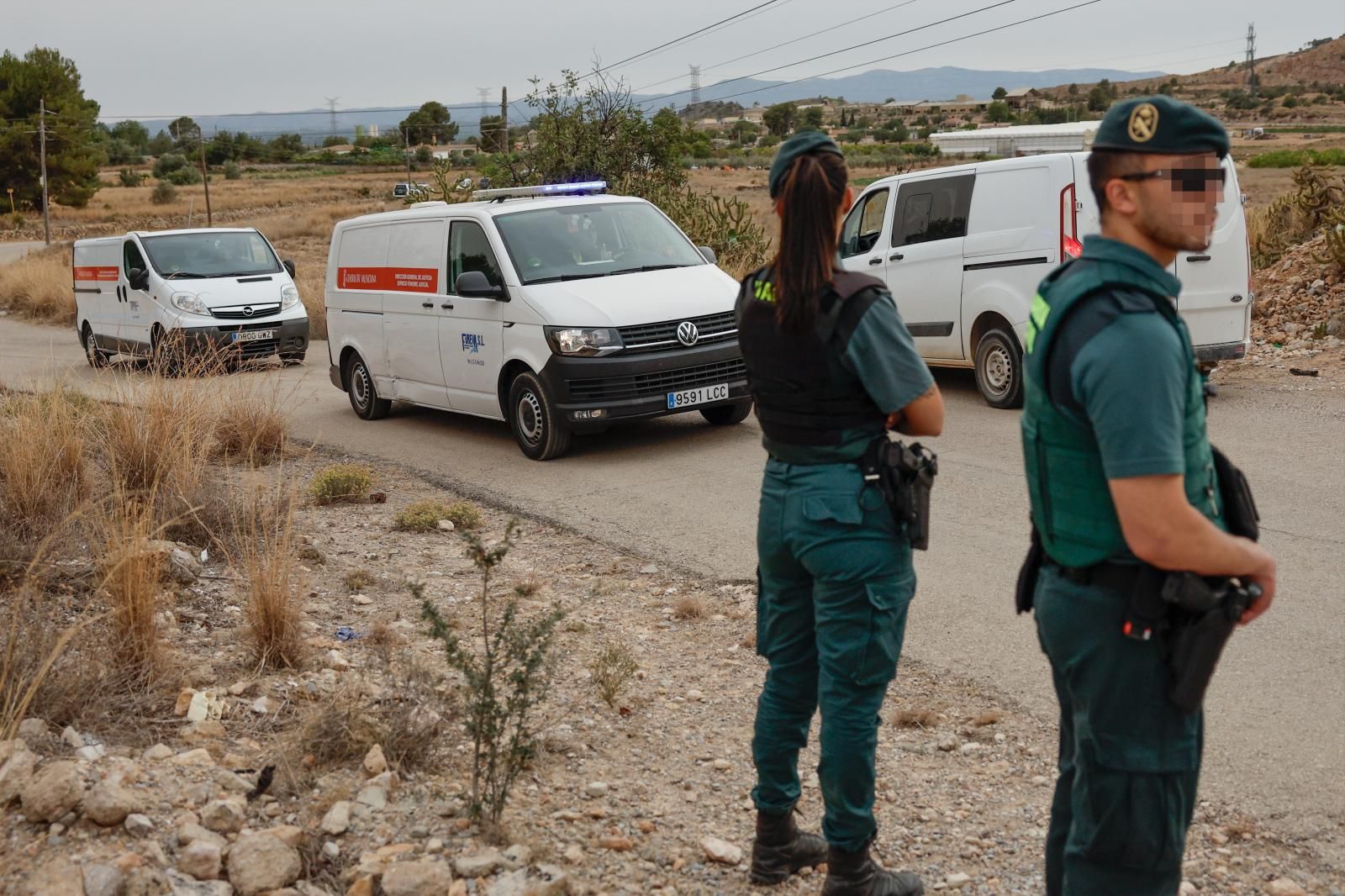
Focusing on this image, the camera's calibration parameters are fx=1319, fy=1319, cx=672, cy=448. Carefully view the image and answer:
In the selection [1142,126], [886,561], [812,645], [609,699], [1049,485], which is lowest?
[609,699]

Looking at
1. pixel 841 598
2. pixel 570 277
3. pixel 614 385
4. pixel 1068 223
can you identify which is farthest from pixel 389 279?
pixel 841 598

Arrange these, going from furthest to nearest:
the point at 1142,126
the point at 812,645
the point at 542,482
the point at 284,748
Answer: the point at 542,482, the point at 284,748, the point at 812,645, the point at 1142,126

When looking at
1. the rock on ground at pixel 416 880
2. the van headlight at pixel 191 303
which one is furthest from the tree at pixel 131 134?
the rock on ground at pixel 416 880

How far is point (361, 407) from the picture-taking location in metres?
12.2

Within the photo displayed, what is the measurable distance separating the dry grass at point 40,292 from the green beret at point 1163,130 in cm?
2571

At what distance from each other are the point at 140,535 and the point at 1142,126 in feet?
13.1

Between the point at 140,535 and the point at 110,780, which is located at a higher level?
the point at 140,535

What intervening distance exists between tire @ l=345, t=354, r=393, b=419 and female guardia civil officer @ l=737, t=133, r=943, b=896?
9.11 metres

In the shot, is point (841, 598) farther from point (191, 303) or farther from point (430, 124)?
point (430, 124)

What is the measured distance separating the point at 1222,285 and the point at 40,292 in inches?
966

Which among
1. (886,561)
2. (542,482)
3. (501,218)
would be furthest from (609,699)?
(501,218)

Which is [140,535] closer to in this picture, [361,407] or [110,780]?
[110,780]

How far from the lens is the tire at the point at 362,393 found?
12070mm

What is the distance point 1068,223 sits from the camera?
33.6ft
